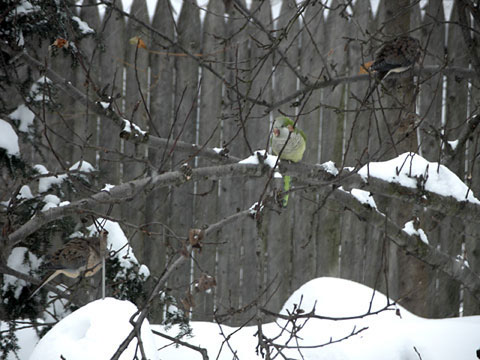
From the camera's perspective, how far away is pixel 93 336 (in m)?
1.28

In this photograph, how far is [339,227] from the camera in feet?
13.0

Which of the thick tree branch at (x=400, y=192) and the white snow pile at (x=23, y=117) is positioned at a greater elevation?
the white snow pile at (x=23, y=117)

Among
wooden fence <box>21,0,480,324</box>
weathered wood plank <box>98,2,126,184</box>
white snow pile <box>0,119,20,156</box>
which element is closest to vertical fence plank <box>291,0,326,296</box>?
wooden fence <box>21,0,480,324</box>

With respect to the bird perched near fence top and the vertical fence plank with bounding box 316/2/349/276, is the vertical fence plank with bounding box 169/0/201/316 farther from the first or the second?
the bird perched near fence top

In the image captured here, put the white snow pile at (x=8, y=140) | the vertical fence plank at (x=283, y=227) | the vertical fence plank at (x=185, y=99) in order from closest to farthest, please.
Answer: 1. the white snow pile at (x=8, y=140)
2. the vertical fence plank at (x=185, y=99)
3. the vertical fence plank at (x=283, y=227)

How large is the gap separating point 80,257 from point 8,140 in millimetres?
1092

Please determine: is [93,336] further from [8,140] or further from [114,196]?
[8,140]

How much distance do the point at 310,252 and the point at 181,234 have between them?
1067mm

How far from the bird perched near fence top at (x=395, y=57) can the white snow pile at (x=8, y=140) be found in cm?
177

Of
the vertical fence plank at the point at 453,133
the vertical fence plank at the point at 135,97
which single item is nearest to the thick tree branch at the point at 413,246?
the vertical fence plank at the point at 453,133

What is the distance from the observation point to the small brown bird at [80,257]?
1.54 meters

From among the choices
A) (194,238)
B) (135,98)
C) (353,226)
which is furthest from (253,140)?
(194,238)

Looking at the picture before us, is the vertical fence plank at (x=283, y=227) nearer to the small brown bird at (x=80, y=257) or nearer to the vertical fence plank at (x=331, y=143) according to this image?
the vertical fence plank at (x=331, y=143)

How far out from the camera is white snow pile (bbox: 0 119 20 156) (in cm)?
243
